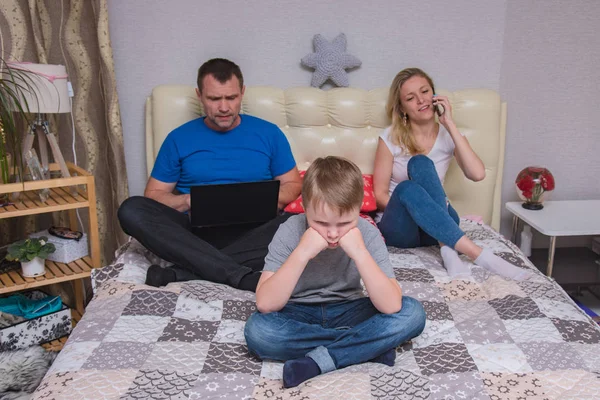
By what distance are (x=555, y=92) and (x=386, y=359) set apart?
1.87 metres

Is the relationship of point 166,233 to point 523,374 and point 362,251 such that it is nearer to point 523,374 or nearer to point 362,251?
point 362,251

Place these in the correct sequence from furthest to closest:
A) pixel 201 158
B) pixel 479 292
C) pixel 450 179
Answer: pixel 450 179
pixel 201 158
pixel 479 292

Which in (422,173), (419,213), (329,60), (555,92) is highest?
(329,60)

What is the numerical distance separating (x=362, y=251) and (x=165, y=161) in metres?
1.16

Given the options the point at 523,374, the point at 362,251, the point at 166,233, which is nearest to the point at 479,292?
the point at 523,374

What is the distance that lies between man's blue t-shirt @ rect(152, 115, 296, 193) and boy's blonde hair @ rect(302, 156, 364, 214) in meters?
0.87

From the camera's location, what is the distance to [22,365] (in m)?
1.87

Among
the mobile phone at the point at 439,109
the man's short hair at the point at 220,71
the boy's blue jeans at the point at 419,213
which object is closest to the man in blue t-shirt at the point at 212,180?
the man's short hair at the point at 220,71

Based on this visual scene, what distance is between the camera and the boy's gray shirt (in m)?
1.48

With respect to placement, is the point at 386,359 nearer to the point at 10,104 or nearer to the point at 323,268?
the point at 323,268

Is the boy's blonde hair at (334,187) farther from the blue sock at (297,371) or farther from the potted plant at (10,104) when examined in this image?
the potted plant at (10,104)

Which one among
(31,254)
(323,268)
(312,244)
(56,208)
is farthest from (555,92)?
(31,254)

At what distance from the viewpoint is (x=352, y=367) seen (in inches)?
52.8

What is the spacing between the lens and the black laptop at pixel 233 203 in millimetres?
1893
